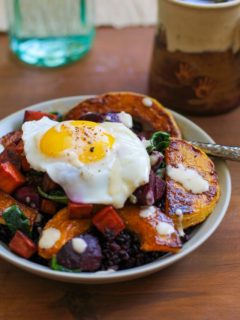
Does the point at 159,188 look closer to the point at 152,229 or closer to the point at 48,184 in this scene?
the point at 152,229

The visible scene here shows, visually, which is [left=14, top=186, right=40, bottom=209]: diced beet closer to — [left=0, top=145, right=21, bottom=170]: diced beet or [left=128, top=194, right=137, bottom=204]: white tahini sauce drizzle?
[left=0, top=145, right=21, bottom=170]: diced beet

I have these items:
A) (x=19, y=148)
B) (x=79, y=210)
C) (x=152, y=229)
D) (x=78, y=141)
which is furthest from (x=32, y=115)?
(x=152, y=229)

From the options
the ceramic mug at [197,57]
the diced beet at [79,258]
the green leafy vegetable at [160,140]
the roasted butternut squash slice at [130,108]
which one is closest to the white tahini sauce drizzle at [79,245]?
the diced beet at [79,258]

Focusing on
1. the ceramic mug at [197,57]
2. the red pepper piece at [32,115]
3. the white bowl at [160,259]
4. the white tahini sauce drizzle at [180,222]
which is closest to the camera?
the white bowl at [160,259]

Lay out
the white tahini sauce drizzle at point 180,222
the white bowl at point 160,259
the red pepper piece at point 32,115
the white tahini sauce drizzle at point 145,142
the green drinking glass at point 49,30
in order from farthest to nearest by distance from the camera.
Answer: the green drinking glass at point 49,30, the red pepper piece at point 32,115, the white tahini sauce drizzle at point 145,142, the white tahini sauce drizzle at point 180,222, the white bowl at point 160,259

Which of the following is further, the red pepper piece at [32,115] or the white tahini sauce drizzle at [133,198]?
the red pepper piece at [32,115]

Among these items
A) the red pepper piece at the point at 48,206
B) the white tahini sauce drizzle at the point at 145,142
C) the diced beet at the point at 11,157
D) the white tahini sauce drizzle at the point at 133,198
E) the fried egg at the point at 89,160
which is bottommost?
the red pepper piece at the point at 48,206

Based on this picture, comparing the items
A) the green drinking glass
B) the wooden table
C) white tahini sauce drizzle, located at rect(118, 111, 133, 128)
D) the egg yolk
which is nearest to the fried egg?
the egg yolk

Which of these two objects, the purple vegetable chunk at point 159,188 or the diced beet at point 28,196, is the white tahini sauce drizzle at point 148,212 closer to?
the purple vegetable chunk at point 159,188
